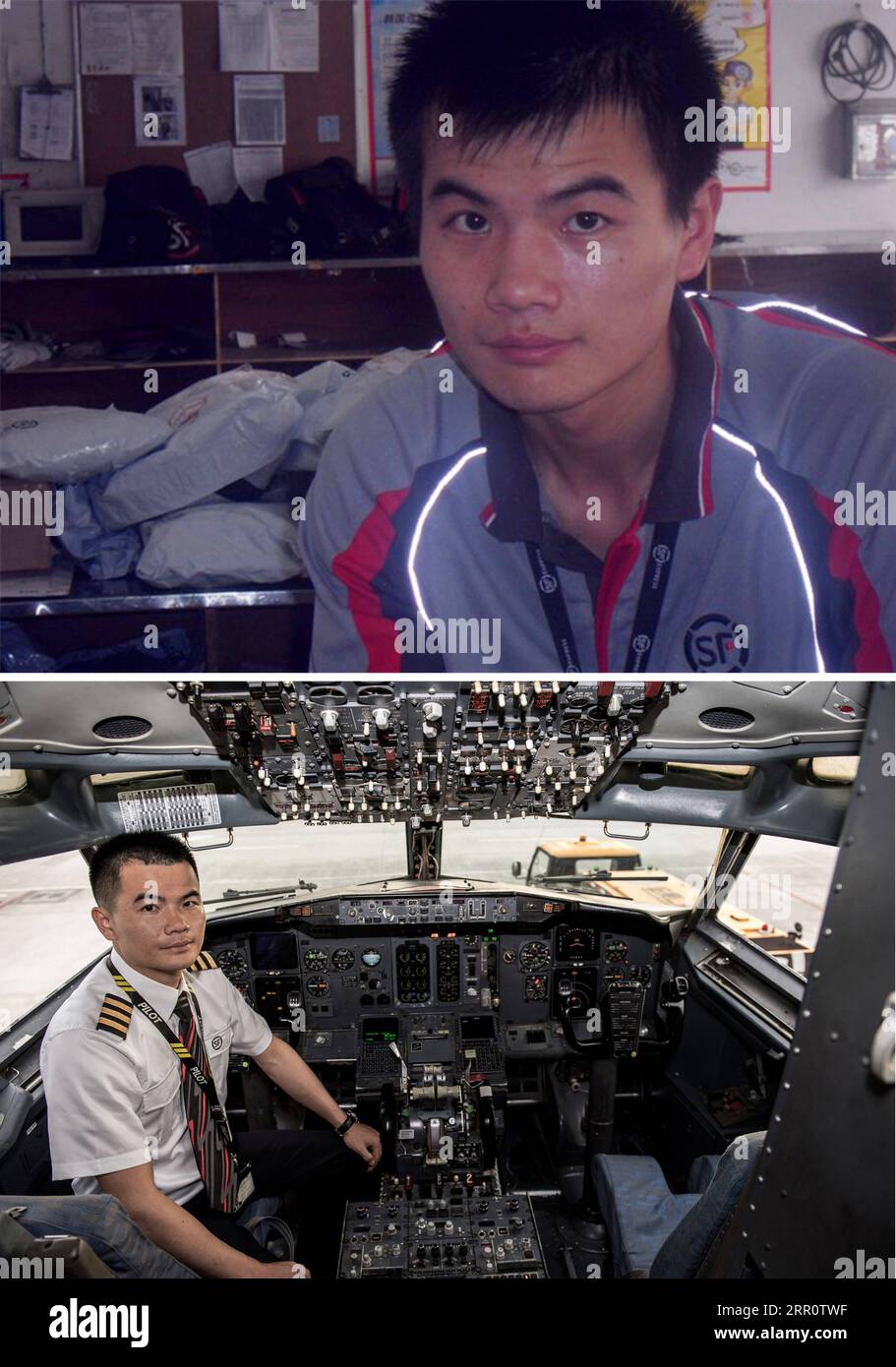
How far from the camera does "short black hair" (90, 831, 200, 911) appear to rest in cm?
216

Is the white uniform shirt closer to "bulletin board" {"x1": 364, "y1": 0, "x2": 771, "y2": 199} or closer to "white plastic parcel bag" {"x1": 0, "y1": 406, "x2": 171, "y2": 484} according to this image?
"white plastic parcel bag" {"x1": 0, "y1": 406, "x2": 171, "y2": 484}

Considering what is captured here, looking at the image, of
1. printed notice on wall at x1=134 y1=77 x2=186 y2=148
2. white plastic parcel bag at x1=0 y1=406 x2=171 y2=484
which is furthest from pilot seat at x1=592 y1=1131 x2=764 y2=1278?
printed notice on wall at x1=134 y1=77 x2=186 y2=148

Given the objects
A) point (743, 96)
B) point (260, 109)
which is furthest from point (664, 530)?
point (260, 109)

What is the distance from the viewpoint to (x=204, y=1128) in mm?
2178

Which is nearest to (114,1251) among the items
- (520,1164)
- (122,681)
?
(122,681)

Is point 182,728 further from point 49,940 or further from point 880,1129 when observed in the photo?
point 880,1129

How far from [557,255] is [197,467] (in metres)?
0.74

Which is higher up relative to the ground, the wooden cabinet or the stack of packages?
the wooden cabinet

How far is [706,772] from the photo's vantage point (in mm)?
2711

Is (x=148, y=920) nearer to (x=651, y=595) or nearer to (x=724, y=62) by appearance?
(x=651, y=595)

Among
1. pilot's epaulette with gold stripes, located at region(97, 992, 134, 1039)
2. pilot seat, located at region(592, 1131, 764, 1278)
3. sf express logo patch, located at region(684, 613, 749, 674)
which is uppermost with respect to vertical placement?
sf express logo patch, located at region(684, 613, 749, 674)

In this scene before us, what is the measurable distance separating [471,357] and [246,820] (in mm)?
1560

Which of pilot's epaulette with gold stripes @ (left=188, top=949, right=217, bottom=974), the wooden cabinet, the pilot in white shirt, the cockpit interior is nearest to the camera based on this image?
the cockpit interior

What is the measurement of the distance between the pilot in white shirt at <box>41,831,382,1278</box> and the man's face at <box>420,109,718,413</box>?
128 centimetres
